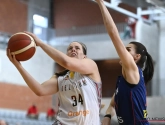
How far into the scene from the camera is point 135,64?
3.66m

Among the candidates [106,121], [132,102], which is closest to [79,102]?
[106,121]

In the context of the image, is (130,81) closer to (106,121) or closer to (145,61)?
(145,61)

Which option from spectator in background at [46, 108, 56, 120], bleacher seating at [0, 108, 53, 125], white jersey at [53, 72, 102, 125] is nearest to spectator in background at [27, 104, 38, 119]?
bleacher seating at [0, 108, 53, 125]

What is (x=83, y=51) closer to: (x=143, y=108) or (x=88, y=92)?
(x=88, y=92)

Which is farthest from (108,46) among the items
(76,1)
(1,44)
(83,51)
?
(83,51)

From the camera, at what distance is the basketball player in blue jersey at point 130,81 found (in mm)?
3580

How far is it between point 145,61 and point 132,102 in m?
0.51

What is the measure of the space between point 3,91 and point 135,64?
13898 mm

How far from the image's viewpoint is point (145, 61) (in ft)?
13.3

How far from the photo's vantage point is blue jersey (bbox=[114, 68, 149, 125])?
3.77 m

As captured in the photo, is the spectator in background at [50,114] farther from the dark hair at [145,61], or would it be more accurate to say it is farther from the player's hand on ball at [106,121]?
the dark hair at [145,61]

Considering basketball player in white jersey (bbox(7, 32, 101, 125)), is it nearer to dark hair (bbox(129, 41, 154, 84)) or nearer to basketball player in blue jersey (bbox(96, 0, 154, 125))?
basketball player in blue jersey (bbox(96, 0, 154, 125))

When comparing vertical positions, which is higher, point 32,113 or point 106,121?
point 106,121

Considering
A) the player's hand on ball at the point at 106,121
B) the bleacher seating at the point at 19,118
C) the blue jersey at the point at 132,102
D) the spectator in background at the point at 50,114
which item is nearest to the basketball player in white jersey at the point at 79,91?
the player's hand on ball at the point at 106,121
